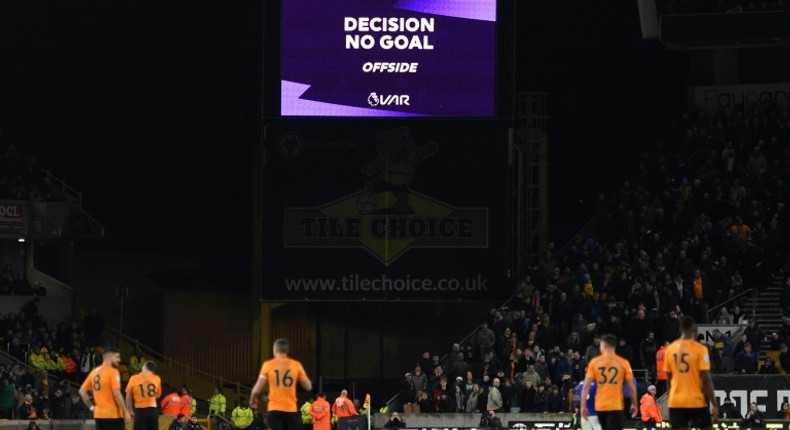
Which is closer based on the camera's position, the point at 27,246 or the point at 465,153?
the point at 465,153

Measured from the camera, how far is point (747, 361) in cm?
3180

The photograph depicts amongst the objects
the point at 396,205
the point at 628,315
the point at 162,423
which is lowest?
the point at 162,423

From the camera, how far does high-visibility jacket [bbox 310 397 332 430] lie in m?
32.0

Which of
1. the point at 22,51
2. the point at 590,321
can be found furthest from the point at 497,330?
the point at 22,51

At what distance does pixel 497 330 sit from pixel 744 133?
841 cm

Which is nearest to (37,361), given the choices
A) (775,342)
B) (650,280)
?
(650,280)

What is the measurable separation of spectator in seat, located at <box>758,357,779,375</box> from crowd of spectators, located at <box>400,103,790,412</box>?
3 centimetres

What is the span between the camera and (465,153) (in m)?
36.1

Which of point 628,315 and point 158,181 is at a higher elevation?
point 158,181

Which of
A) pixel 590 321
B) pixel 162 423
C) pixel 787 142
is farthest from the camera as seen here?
pixel 787 142

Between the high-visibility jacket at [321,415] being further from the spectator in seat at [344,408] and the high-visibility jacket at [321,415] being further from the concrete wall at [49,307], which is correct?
the concrete wall at [49,307]

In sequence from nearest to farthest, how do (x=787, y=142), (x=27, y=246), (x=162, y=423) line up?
(x=162, y=423) < (x=787, y=142) < (x=27, y=246)

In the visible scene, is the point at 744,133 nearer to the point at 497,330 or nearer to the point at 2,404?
the point at 497,330

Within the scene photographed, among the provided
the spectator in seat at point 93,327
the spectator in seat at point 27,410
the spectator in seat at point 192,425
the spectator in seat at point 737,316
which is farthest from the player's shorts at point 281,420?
the spectator in seat at point 93,327
